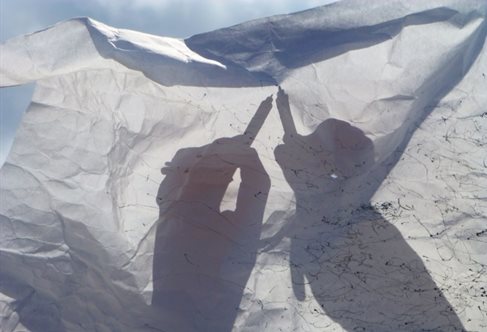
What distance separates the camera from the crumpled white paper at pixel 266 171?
1.18 m

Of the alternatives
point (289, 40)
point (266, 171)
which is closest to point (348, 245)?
point (266, 171)

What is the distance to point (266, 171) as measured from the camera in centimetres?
124

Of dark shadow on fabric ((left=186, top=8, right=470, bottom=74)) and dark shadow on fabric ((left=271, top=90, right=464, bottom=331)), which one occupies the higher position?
dark shadow on fabric ((left=186, top=8, right=470, bottom=74))

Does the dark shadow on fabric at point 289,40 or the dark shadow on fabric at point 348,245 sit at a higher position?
the dark shadow on fabric at point 289,40

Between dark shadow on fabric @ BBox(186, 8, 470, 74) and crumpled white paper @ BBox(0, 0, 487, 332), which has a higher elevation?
dark shadow on fabric @ BBox(186, 8, 470, 74)

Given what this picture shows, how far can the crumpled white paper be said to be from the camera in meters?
1.18

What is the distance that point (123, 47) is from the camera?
116 centimetres

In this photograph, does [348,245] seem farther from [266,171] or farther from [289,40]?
[289,40]

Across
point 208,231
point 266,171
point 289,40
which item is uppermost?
point 289,40

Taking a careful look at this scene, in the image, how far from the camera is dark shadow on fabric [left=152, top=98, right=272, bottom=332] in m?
1.22

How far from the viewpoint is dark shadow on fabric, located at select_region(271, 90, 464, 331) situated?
46.2 inches

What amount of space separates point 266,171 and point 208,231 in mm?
172

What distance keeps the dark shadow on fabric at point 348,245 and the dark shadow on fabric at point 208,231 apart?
8 cm

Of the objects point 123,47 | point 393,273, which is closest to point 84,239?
point 123,47
